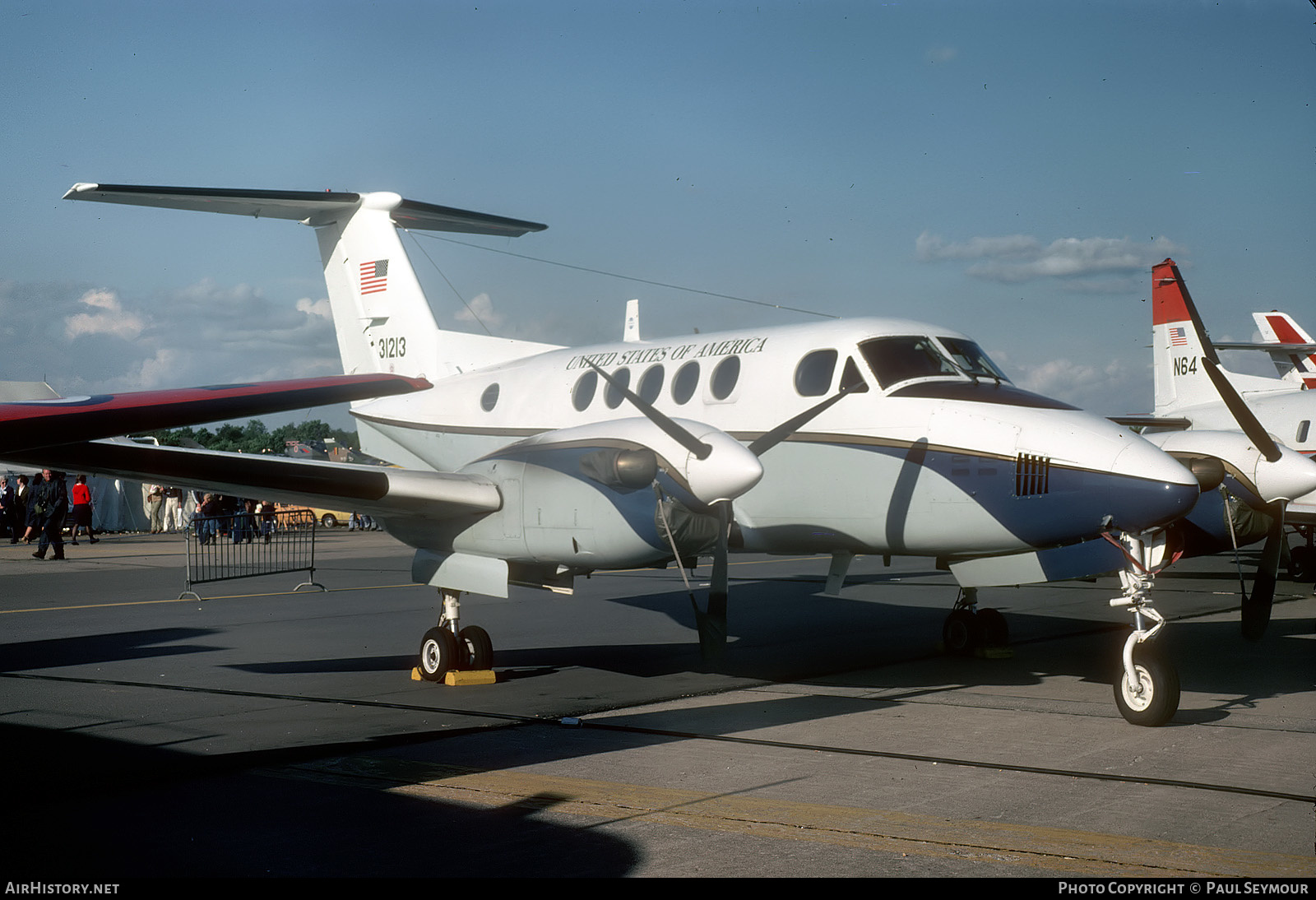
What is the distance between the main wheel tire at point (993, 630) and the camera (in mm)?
10906

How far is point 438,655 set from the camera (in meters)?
9.79

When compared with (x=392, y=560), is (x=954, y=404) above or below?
above

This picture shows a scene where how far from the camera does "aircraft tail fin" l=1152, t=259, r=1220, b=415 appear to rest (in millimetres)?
23375

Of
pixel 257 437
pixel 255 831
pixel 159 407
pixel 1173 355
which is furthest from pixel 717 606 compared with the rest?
pixel 257 437

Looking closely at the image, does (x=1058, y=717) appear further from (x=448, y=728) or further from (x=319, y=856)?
(x=319, y=856)

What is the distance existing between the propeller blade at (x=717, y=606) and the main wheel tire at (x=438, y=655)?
261 cm

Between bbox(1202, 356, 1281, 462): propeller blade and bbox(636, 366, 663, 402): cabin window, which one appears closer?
→ bbox(1202, 356, 1281, 462): propeller blade

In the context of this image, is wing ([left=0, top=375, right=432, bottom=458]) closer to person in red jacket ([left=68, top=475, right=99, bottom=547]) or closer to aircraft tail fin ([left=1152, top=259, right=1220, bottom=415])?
aircraft tail fin ([left=1152, top=259, right=1220, bottom=415])

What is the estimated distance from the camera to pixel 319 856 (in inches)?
190

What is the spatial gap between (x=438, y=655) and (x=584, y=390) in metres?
2.95

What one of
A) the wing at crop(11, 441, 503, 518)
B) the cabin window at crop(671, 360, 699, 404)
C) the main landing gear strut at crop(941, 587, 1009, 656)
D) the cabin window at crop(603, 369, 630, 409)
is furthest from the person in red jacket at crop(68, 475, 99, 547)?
the main landing gear strut at crop(941, 587, 1009, 656)

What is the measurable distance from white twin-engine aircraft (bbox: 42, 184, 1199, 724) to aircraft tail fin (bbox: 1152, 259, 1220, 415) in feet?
49.1

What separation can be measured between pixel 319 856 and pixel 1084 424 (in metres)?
5.81

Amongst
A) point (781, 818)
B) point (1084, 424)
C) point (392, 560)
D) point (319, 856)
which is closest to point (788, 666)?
point (1084, 424)
